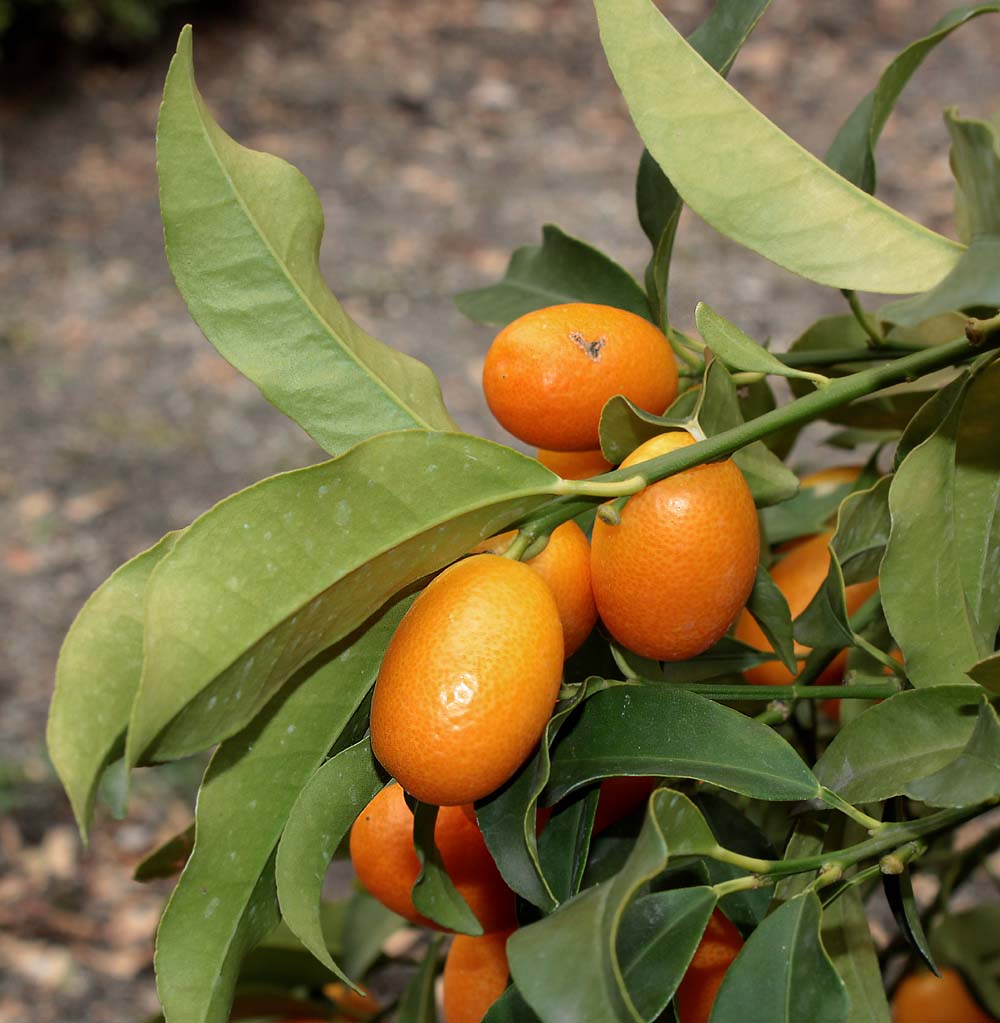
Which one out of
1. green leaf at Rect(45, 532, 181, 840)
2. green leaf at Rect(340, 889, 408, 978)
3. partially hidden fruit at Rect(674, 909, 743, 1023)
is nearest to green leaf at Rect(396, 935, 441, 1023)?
green leaf at Rect(340, 889, 408, 978)

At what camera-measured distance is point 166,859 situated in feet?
2.14

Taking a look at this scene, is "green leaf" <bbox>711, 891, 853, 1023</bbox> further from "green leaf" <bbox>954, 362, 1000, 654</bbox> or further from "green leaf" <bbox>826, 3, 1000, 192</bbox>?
"green leaf" <bbox>826, 3, 1000, 192</bbox>

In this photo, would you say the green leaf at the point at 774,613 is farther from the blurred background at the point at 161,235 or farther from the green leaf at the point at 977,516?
the blurred background at the point at 161,235

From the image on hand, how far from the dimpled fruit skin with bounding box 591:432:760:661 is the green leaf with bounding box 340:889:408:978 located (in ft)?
1.38

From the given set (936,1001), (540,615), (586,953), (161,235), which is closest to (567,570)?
(540,615)

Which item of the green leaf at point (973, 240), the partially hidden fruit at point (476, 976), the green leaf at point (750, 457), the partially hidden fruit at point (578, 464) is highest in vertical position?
the green leaf at point (973, 240)

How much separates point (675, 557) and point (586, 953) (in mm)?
140

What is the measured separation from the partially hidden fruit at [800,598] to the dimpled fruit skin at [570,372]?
126mm

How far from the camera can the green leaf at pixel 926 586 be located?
45 centimetres

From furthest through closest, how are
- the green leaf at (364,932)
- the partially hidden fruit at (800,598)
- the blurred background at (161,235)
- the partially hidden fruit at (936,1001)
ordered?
1. the blurred background at (161,235)
2. the green leaf at (364,932)
3. the partially hidden fruit at (936,1001)
4. the partially hidden fruit at (800,598)

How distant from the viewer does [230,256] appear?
0.47 m

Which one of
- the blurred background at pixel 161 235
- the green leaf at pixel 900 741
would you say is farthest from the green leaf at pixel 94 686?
the blurred background at pixel 161 235

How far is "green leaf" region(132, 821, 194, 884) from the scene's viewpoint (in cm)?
63

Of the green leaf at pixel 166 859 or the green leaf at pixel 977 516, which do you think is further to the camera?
the green leaf at pixel 166 859
